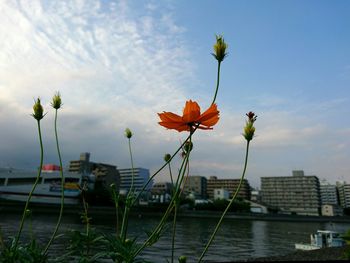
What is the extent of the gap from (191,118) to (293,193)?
132841 mm

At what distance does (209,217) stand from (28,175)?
4320 centimetres

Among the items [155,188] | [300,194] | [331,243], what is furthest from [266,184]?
[331,243]

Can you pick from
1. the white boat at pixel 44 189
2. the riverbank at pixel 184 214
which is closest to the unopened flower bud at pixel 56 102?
the riverbank at pixel 184 214

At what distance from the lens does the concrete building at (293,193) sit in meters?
117

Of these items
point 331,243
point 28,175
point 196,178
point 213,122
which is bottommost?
point 331,243

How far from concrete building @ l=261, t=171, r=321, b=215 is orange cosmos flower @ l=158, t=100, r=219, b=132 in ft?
396

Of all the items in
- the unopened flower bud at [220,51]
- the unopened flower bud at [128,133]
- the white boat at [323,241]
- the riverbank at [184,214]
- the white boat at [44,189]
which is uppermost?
the white boat at [44,189]

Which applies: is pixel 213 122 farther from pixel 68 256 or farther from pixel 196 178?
pixel 196 178

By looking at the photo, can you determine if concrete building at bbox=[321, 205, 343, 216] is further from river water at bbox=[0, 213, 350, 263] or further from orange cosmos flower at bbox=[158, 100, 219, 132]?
orange cosmos flower at bbox=[158, 100, 219, 132]

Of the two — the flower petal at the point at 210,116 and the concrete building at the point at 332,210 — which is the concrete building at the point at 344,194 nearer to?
the concrete building at the point at 332,210

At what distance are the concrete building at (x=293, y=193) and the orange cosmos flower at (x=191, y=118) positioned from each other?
120641 millimetres

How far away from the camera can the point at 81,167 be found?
96312 millimetres

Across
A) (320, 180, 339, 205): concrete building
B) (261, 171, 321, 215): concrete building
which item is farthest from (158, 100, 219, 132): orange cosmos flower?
(320, 180, 339, 205): concrete building

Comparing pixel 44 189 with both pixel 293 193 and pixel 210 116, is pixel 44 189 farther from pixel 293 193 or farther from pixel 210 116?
pixel 293 193
